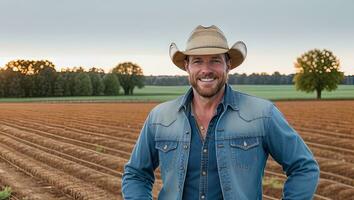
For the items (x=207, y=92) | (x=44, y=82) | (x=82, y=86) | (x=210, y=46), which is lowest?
(x=82, y=86)

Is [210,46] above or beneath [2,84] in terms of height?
above

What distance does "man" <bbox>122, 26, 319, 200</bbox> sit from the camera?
2.74m

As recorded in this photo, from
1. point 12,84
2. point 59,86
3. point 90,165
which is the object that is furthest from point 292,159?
point 12,84

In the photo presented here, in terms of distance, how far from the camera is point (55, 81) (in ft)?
304

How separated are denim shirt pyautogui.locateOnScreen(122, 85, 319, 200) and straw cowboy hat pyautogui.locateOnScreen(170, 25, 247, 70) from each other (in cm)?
20

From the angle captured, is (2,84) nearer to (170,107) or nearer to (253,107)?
(170,107)

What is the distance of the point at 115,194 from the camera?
917 cm

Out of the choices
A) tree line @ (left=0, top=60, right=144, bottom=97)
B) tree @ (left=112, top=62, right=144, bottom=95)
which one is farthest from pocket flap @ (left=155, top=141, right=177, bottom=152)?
tree @ (left=112, top=62, right=144, bottom=95)

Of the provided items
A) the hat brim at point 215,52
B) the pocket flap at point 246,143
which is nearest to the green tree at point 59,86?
the hat brim at point 215,52

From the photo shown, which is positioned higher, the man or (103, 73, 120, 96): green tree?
the man

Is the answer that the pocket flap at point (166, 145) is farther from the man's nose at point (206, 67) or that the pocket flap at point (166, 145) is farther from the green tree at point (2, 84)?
the green tree at point (2, 84)

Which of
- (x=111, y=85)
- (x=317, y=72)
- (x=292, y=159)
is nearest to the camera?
(x=292, y=159)

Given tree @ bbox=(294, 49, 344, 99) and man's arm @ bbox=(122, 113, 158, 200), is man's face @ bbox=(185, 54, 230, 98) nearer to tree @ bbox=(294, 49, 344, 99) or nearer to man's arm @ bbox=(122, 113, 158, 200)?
man's arm @ bbox=(122, 113, 158, 200)

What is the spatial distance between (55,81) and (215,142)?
3635 inches
